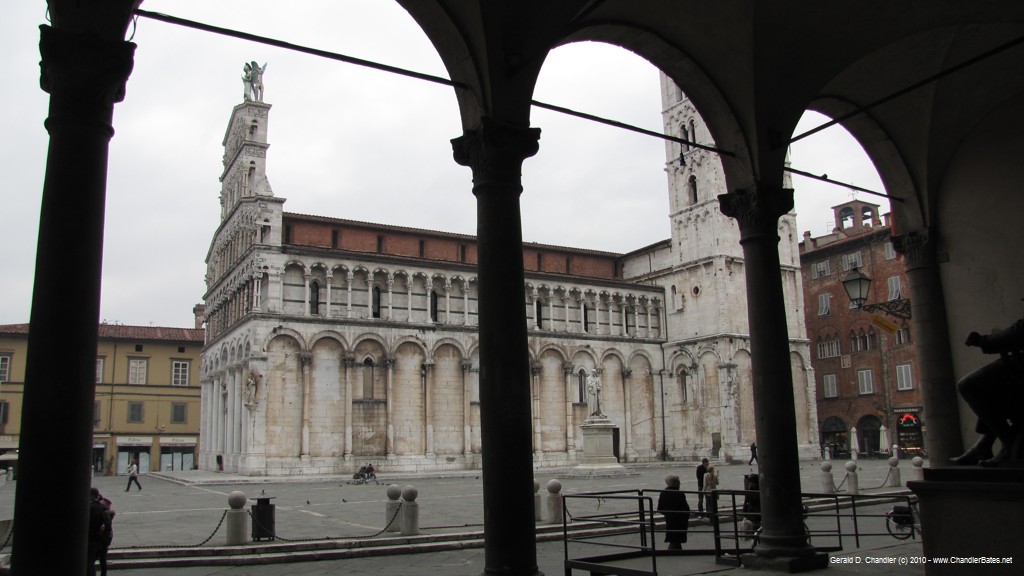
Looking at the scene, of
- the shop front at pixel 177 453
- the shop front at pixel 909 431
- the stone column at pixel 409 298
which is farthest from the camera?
the shop front at pixel 177 453

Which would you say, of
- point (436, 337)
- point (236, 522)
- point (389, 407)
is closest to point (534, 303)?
point (436, 337)

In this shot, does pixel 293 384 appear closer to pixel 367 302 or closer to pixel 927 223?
pixel 367 302

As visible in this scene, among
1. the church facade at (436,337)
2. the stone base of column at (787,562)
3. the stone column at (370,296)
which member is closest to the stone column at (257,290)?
the church facade at (436,337)

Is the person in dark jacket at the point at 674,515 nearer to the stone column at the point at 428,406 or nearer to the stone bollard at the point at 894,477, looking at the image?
the stone bollard at the point at 894,477

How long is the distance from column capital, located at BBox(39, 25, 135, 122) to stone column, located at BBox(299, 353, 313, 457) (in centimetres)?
3195

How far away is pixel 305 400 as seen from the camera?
118 ft

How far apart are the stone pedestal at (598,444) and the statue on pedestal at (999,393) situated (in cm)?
2483

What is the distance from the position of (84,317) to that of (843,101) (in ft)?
31.9

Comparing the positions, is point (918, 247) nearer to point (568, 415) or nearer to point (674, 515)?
point (674, 515)

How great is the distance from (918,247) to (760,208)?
12.0 ft

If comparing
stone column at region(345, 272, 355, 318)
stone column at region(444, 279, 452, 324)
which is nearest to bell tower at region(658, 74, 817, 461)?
stone column at region(444, 279, 452, 324)

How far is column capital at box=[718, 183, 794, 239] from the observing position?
30.3 feet

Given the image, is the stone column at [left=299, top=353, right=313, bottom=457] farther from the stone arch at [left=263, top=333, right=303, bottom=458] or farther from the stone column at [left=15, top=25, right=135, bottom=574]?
the stone column at [left=15, top=25, right=135, bottom=574]

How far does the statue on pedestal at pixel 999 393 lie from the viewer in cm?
593
